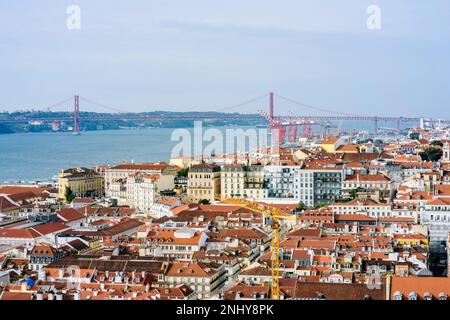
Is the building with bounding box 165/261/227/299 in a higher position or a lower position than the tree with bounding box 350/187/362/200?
lower

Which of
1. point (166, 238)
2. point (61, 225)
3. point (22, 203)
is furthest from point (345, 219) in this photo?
point (22, 203)

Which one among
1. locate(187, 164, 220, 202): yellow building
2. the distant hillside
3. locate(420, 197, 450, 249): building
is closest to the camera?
locate(420, 197, 450, 249): building

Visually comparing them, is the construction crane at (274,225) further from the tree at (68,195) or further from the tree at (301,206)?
the tree at (68,195)

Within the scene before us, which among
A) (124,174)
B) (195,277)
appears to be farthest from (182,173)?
(195,277)

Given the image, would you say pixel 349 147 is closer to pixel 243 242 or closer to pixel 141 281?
pixel 243 242

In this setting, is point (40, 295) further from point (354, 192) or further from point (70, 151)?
point (70, 151)

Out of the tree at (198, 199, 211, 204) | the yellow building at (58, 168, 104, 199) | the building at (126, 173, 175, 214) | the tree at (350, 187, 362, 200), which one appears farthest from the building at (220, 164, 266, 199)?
the yellow building at (58, 168, 104, 199)

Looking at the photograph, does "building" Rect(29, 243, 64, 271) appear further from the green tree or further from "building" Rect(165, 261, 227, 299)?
the green tree
